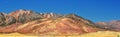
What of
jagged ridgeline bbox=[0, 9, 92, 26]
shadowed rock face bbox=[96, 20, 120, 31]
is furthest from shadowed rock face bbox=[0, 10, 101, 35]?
shadowed rock face bbox=[96, 20, 120, 31]

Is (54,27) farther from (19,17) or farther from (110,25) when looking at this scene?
(110,25)

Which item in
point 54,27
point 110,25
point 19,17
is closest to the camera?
point 54,27

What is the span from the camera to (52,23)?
61.9 metres

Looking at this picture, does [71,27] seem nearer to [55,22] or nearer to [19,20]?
[55,22]

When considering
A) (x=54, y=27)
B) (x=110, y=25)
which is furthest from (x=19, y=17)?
(x=110, y=25)

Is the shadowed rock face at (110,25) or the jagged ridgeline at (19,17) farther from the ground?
the shadowed rock face at (110,25)

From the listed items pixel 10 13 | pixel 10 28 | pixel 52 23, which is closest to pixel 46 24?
pixel 52 23

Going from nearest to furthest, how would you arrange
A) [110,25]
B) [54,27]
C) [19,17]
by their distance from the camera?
[54,27] → [19,17] → [110,25]

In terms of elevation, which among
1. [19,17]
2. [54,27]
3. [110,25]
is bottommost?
[54,27]

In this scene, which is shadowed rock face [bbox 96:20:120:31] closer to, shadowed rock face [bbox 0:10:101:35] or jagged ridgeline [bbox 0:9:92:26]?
jagged ridgeline [bbox 0:9:92:26]

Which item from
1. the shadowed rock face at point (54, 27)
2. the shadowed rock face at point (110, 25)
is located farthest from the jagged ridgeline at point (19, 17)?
the shadowed rock face at point (110, 25)

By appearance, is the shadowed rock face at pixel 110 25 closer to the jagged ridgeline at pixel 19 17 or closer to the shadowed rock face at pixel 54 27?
the jagged ridgeline at pixel 19 17

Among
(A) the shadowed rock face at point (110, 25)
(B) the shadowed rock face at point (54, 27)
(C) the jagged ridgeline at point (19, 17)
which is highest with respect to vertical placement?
(A) the shadowed rock face at point (110, 25)

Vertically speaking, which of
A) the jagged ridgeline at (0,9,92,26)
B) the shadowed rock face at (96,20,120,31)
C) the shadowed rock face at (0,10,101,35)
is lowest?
the shadowed rock face at (0,10,101,35)
